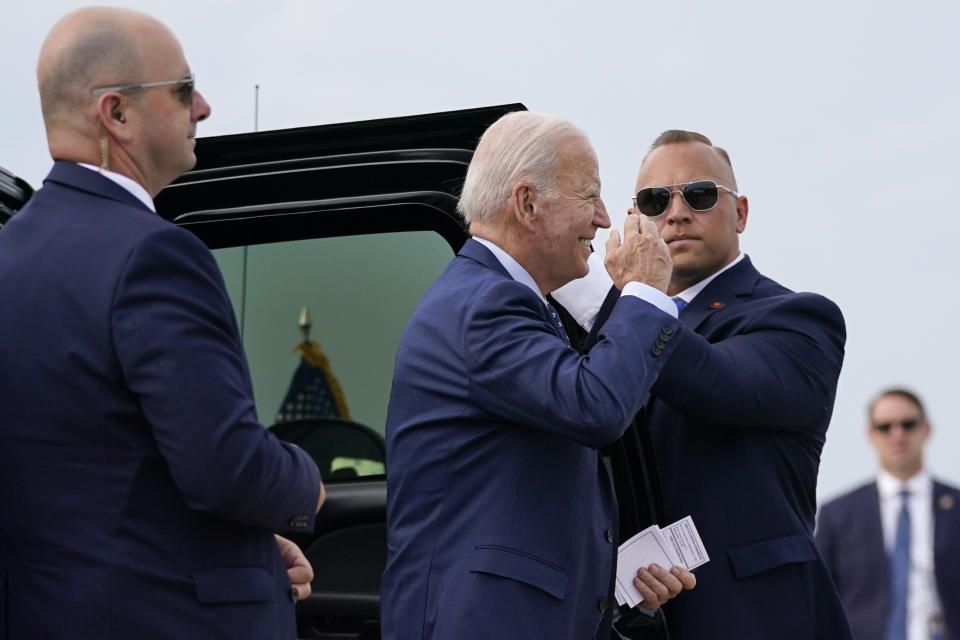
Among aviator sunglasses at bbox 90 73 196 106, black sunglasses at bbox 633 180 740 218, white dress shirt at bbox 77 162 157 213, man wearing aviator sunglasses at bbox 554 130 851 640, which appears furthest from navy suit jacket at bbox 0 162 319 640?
black sunglasses at bbox 633 180 740 218

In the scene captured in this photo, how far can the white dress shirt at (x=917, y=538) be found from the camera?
19.5 feet

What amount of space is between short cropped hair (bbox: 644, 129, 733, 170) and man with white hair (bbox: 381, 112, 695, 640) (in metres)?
0.98

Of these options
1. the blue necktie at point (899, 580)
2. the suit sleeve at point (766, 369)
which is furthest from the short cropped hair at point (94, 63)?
the blue necktie at point (899, 580)

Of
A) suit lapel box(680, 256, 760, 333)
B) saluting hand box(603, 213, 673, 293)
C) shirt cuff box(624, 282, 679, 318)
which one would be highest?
saluting hand box(603, 213, 673, 293)

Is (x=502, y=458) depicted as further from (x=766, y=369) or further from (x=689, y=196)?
(x=689, y=196)

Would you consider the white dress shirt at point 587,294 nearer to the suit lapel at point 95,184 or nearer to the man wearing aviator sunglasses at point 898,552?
the suit lapel at point 95,184

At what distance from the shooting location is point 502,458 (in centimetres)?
253

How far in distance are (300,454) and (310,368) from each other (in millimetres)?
1882

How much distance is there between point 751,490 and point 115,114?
1.66 meters

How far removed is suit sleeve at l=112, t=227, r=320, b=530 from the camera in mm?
2018

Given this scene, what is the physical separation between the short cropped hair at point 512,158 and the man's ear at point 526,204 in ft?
0.04

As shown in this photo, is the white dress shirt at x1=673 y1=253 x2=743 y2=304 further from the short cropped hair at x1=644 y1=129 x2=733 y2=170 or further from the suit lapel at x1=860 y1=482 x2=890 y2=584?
the suit lapel at x1=860 y1=482 x2=890 y2=584

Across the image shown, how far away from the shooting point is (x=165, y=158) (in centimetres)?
223

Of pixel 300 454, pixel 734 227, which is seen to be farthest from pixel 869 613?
pixel 300 454
